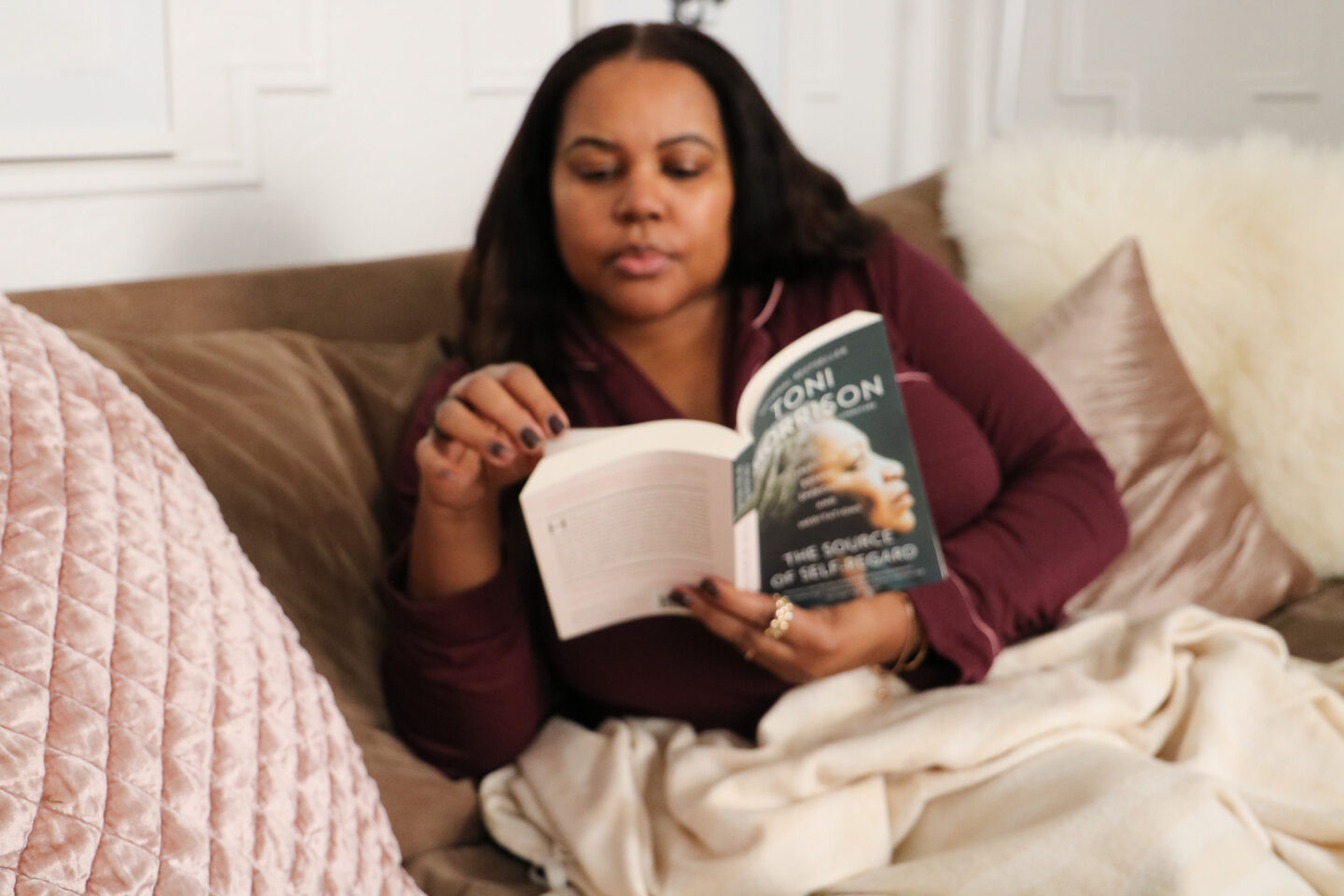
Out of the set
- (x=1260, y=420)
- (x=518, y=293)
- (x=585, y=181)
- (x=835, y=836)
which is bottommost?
(x=835, y=836)

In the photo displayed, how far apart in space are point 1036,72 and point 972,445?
1992 millimetres

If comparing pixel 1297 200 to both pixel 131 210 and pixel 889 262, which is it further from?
pixel 131 210

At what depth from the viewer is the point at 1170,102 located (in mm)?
2816

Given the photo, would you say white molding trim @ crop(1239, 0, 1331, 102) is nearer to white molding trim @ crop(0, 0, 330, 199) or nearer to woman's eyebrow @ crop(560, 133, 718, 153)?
woman's eyebrow @ crop(560, 133, 718, 153)

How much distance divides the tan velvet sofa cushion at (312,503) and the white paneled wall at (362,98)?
0.95 ft

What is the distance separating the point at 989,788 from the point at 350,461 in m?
0.71

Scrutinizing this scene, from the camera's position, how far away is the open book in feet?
3.26

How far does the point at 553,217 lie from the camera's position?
147 centimetres

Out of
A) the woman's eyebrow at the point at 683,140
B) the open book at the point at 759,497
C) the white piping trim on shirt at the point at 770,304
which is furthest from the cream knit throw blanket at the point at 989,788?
the woman's eyebrow at the point at 683,140

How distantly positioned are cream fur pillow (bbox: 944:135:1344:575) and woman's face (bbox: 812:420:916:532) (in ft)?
2.68

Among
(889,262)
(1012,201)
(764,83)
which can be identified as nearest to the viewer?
(889,262)

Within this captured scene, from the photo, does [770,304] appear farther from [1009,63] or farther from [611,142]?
[1009,63]

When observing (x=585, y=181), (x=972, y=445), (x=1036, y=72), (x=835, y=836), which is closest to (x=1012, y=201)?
(x=972, y=445)

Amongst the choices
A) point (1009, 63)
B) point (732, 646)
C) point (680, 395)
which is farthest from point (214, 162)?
point (1009, 63)
